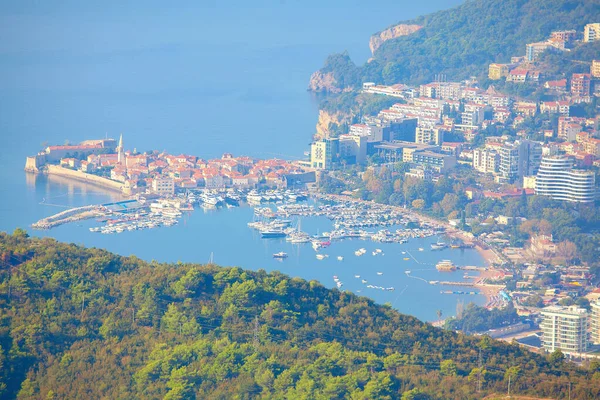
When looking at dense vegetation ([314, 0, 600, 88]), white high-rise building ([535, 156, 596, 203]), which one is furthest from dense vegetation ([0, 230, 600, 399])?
dense vegetation ([314, 0, 600, 88])

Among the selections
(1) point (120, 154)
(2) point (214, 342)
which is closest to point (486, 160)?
(1) point (120, 154)

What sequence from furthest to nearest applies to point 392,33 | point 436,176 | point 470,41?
1. point 392,33
2. point 470,41
3. point 436,176


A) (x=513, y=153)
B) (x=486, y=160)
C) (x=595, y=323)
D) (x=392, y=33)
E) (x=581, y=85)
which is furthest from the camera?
(x=392, y=33)

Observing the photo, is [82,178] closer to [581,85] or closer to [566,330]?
[581,85]

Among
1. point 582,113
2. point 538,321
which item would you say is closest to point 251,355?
point 538,321

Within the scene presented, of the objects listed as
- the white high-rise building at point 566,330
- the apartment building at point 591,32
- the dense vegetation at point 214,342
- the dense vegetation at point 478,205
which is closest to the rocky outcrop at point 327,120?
the dense vegetation at point 478,205

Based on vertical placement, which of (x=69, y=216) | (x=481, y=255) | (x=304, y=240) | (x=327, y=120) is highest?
(x=327, y=120)
